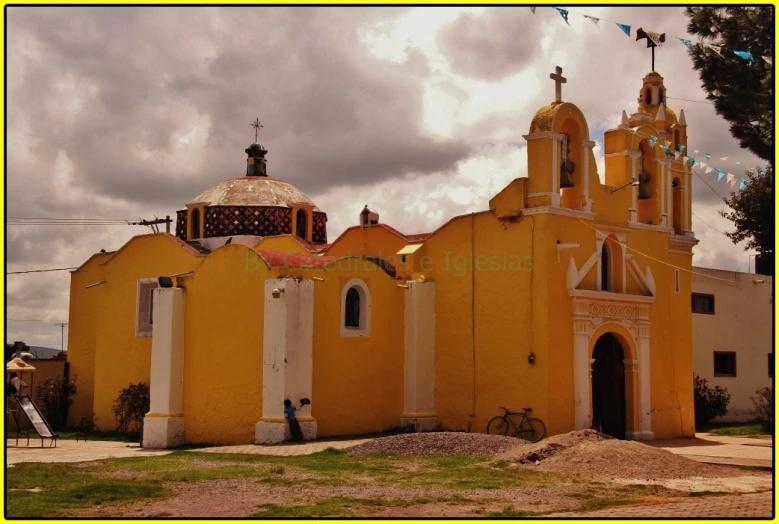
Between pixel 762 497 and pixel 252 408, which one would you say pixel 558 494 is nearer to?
pixel 762 497

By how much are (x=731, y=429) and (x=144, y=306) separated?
1665cm

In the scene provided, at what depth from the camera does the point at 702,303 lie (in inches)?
1276

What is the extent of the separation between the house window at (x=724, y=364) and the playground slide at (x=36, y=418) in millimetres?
20412

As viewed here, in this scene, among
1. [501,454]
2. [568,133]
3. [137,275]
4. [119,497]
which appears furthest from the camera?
[137,275]

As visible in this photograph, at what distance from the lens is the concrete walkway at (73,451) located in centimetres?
1978

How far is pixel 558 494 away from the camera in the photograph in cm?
1380

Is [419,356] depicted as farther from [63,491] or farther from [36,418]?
[63,491]

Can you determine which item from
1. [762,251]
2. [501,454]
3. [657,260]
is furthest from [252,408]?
[762,251]

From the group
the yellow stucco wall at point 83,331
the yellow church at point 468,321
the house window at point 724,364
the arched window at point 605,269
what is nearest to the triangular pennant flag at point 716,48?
the yellow church at point 468,321

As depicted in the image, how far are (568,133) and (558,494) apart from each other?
42.2 feet

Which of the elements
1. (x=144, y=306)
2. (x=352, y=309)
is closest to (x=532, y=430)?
(x=352, y=309)

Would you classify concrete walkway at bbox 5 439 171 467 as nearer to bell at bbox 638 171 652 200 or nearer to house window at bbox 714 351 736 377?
bell at bbox 638 171 652 200

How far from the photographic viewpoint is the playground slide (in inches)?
938

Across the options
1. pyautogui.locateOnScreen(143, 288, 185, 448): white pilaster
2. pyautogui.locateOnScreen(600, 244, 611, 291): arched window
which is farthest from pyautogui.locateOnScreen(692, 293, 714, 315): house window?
pyautogui.locateOnScreen(143, 288, 185, 448): white pilaster
